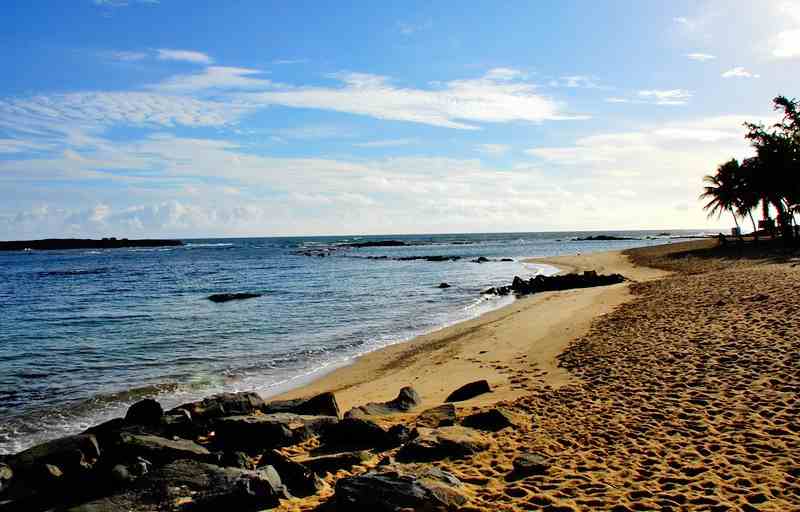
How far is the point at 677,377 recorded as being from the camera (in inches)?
435

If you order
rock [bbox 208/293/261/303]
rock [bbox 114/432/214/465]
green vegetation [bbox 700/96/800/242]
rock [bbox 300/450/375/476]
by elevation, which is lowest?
rock [bbox 300/450/375/476]

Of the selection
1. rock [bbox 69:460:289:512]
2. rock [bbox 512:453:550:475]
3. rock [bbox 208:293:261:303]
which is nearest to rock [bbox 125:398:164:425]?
rock [bbox 69:460:289:512]

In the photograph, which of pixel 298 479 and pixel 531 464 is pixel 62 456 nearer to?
pixel 298 479

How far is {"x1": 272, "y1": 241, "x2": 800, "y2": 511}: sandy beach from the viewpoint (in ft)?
21.5

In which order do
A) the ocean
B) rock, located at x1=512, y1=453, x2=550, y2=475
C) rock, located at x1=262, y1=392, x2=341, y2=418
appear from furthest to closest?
the ocean, rock, located at x1=262, y1=392, x2=341, y2=418, rock, located at x1=512, y1=453, x2=550, y2=475

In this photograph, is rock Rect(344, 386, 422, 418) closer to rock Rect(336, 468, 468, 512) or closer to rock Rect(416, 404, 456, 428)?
rock Rect(416, 404, 456, 428)

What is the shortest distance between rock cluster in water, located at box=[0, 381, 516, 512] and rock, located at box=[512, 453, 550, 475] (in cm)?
3

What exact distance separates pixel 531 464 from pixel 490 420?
194cm

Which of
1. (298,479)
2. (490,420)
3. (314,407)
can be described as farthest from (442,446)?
(314,407)

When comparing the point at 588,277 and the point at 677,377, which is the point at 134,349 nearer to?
the point at 677,377

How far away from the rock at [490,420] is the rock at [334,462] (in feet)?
6.58

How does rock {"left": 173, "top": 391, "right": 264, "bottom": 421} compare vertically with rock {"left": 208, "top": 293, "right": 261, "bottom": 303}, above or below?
below

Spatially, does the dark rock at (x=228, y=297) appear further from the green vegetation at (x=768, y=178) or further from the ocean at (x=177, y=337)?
the green vegetation at (x=768, y=178)

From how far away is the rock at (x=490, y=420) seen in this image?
9102 mm
